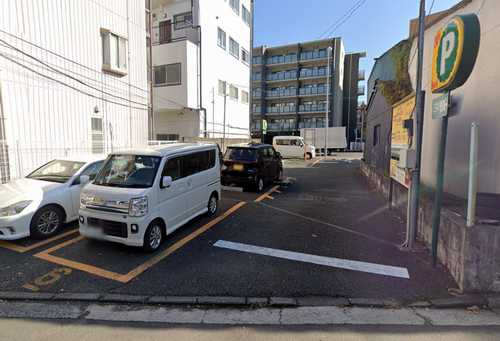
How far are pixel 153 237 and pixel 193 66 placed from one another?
14064 millimetres

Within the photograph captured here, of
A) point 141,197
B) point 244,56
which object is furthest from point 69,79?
point 244,56

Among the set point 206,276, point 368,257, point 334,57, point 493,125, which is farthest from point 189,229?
point 334,57

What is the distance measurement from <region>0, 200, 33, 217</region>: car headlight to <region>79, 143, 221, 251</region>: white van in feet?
3.19

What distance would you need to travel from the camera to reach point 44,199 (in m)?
4.63

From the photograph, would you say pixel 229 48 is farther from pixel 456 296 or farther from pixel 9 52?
pixel 456 296

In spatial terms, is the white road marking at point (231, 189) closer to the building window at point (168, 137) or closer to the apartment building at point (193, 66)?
the apartment building at point (193, 66)

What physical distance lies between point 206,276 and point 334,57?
124 feet

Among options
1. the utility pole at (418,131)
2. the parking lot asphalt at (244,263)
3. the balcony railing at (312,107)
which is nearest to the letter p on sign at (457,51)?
the utility pole at (418,131)

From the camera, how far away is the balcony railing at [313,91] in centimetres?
3656

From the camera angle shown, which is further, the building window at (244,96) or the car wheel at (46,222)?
the building window at (244,96)

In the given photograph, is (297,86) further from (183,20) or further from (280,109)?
(183,20)

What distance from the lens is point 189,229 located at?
5285mm

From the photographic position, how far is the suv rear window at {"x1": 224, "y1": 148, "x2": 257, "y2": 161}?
8883 mm

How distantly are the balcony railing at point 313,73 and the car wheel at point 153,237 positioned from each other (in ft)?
120
